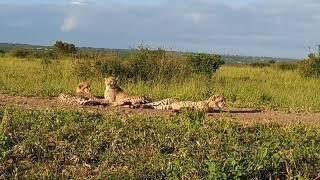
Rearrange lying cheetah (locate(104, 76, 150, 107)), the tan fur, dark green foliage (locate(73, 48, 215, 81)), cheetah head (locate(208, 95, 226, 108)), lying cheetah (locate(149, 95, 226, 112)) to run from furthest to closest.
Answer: dark green foliage (locate(73, 48, 215, 81)) < the tan fur < lying cheetah (locate(104, 76, 150, 107)) < cheetah head (locate(208, 95, 226, 108)) < lying cheetah (locate(149, 95, 226, 112))

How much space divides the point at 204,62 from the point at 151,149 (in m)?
12.9

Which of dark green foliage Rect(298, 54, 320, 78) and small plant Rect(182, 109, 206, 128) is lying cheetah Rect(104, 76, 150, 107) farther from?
dark green foliage Rect(298, 54, 320, 78)

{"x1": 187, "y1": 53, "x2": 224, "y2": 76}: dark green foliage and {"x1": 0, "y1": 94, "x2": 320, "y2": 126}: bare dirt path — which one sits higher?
{"x1": 187, "y1": 53, "x2": 224, "y2": 76}: dark green foliage

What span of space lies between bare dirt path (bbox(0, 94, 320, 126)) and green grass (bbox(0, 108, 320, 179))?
37.7 inches

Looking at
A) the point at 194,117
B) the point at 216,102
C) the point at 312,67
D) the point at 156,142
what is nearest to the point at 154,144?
the point at 156,142

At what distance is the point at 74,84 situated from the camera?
14.0 meters

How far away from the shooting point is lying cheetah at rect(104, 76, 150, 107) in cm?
1000

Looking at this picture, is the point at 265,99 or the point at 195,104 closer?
the point at 195,104

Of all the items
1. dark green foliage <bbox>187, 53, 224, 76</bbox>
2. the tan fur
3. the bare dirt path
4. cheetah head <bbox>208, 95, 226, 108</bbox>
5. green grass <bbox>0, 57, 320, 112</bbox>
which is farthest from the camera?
dark green foliage <bbox>187, 53, 224, 76</bbox>

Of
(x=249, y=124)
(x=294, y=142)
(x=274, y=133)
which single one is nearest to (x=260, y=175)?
(x=294, y=142)

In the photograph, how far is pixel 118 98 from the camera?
10.2 meters

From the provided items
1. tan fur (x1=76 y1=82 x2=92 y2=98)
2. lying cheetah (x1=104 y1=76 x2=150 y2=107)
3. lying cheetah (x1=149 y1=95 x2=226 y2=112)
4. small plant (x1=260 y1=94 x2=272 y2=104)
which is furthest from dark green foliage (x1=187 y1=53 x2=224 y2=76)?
lying cheetah (x1=149 y1=95 x2=226 y2=112)

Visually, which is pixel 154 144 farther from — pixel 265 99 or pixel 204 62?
pixel 204 62

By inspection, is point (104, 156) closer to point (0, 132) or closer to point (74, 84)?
point (0, 132)
